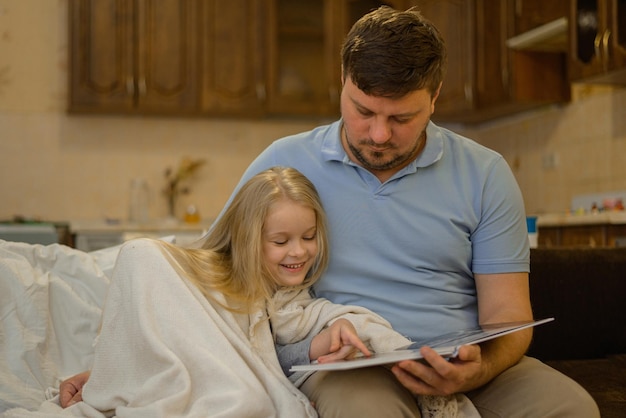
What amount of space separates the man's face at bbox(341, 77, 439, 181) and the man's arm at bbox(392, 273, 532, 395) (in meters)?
0.33

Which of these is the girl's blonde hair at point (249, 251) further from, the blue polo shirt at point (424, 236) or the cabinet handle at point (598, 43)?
the cabinet handle at point (598, 43)

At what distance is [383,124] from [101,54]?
3323 millimetres

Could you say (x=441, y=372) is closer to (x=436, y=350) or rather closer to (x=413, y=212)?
(x=436, y=350)

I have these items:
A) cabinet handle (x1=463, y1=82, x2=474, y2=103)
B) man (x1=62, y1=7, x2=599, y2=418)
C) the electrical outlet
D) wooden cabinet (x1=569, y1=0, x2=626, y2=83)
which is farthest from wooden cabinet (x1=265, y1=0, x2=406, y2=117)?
man (x1=62, y1=7, x2=599, y2=418)

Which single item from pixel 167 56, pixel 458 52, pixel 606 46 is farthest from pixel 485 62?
pixel 167 56

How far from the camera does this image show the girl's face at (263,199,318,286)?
180cm

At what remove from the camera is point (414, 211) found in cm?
187

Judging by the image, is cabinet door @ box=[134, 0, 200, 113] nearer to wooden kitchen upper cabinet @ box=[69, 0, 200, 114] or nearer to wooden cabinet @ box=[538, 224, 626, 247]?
wooden kitchen upper cabinet @ box=[69, 0, 200, 114]

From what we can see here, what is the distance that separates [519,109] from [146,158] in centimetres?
226

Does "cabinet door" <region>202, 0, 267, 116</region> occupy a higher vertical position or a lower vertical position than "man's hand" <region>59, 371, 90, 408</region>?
higher

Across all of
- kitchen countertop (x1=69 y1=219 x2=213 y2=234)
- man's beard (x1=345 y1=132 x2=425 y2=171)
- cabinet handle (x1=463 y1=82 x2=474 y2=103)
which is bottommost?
kitchen countertop (x1=69 y1=219 x2=213 y2=234)

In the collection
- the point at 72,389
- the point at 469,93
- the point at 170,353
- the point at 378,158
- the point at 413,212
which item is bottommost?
the point at 72,389

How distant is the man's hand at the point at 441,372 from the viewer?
1.45m

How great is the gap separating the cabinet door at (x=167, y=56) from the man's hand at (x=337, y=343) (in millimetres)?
3312
